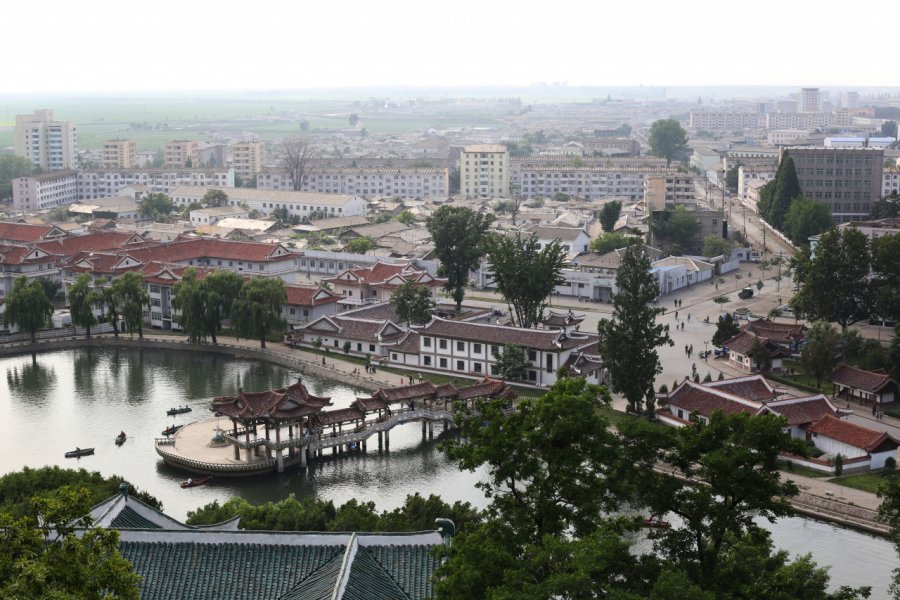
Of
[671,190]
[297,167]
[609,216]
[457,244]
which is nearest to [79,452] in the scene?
[457,244]

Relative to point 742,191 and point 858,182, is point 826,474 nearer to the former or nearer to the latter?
point 858,182

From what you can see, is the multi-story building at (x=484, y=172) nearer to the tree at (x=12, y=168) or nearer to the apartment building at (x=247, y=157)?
the apartment building at (x=247, y=157)

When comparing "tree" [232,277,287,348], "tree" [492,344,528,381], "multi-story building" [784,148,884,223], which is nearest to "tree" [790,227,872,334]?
"tree" [492,344,528,381]

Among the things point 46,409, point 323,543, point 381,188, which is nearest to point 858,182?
point 381,188

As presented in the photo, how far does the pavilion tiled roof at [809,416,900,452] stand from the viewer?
20922 mm

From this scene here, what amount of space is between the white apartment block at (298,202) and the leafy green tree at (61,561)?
161 ft

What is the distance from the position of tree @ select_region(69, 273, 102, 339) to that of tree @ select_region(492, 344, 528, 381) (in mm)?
12310

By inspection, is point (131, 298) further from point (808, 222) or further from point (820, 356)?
point (808, 222)

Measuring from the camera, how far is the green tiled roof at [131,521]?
37.2 feet

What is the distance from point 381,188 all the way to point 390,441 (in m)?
44.8

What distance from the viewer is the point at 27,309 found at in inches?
1224

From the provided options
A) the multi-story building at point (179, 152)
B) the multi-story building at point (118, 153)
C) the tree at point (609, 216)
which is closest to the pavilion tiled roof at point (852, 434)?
the tree at point (609, 216)

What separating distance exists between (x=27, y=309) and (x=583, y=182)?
41.1m

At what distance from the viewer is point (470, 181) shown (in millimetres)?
67000
